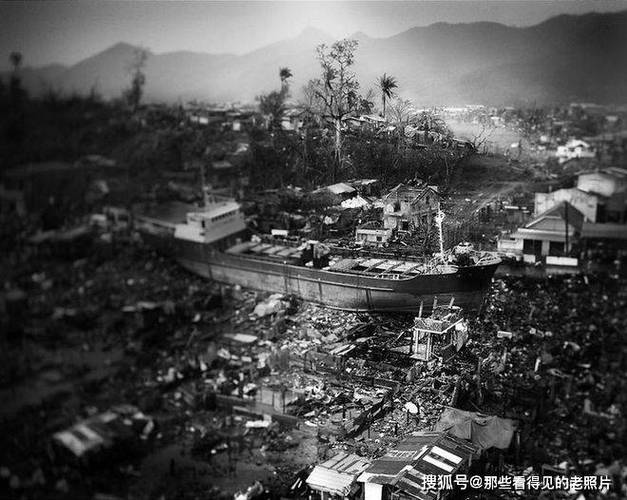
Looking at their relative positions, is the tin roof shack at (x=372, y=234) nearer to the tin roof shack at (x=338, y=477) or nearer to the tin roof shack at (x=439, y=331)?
the tin roof shack at (x=439, y=331)

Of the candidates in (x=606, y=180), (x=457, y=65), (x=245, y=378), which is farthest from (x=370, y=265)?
(x=606, y=180)

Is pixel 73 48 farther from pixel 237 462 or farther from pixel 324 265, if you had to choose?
pixel 237 462

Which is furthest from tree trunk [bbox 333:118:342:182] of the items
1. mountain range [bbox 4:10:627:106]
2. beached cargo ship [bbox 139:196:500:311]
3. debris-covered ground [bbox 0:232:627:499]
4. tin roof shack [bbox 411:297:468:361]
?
tin roof shack [bbox 411:297:468:361]

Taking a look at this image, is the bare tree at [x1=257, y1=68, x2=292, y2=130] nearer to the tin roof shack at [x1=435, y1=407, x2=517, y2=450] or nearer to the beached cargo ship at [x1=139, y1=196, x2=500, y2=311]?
the beached cargo ship at [x1=139, y1=196, x2=500, y2=311]

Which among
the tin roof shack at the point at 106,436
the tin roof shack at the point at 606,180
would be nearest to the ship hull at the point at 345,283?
the tin roof shack at the point at 606,180

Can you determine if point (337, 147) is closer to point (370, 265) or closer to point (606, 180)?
point (370, 265)

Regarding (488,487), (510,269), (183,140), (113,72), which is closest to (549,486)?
(488,487)
